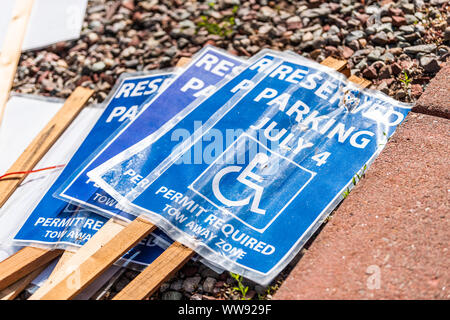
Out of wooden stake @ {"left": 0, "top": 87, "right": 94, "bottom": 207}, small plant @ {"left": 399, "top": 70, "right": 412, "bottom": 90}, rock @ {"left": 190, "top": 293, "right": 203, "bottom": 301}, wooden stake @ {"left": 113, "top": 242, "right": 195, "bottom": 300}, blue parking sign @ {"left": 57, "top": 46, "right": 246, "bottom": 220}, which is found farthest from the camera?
small plant @ {"left": 399, "top": 70, "right": 412, "bottom": 90}

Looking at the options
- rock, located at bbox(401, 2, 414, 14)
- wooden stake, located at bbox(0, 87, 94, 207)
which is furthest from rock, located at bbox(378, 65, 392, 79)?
wooden stake, located at bbox(0, 87, 94, 207)

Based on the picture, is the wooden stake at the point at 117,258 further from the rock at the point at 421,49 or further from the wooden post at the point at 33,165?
the rock at the point at 421,49

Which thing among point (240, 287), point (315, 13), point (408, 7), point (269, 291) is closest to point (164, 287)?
point (240, 287)

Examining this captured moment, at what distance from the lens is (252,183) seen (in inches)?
104

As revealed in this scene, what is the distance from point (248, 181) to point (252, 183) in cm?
2

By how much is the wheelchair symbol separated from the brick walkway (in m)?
0.38

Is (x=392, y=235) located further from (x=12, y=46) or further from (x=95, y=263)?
(x=12, y=46)

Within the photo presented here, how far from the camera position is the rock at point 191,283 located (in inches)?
99.7

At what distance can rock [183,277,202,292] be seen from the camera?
253cm

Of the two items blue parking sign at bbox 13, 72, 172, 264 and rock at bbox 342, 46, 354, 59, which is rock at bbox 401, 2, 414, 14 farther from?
blue parking sign at bbox 13, 72, 172, 264

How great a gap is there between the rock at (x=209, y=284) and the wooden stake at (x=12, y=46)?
1.64 metres

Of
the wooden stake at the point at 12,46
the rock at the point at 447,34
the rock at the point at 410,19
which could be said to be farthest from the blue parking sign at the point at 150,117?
the rock at the point at 447,34

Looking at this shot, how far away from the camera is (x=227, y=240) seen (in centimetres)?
250

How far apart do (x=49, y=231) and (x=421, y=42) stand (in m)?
2.56
